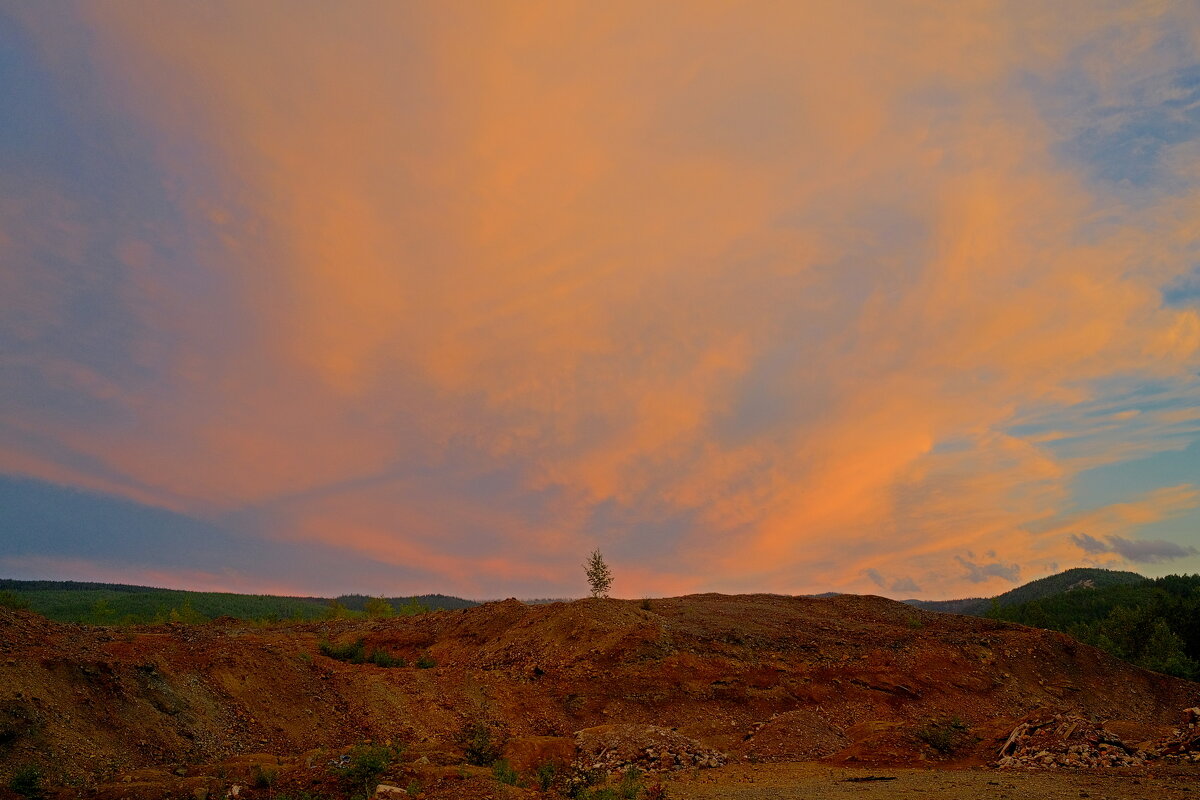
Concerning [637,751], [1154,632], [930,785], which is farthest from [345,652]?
[1154,632]

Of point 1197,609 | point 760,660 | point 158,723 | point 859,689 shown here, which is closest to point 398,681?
point 158,723

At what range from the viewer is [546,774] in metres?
16.5

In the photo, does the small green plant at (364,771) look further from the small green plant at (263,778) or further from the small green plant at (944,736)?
the small green plant at (944,736)

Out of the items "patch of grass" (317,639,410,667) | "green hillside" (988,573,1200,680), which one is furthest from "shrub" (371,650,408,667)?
"green hillside" (988,573,1200,680)

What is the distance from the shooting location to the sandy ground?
13367 millimetres

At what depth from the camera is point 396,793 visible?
12.1m

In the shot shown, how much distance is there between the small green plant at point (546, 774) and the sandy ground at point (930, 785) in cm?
294

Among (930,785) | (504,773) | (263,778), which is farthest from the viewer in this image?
(930,785)

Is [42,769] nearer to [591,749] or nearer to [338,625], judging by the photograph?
[591,749]

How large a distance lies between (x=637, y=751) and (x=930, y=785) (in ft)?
25.3

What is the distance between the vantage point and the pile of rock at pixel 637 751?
715 inches

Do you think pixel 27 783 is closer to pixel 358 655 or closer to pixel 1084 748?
pixel 358 655

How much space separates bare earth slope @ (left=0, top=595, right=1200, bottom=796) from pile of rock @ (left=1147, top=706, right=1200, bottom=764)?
3916 millimetres

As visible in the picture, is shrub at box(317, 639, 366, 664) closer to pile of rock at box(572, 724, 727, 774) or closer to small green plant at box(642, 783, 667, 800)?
pile of rock at box(572, 724, 727, 774)
